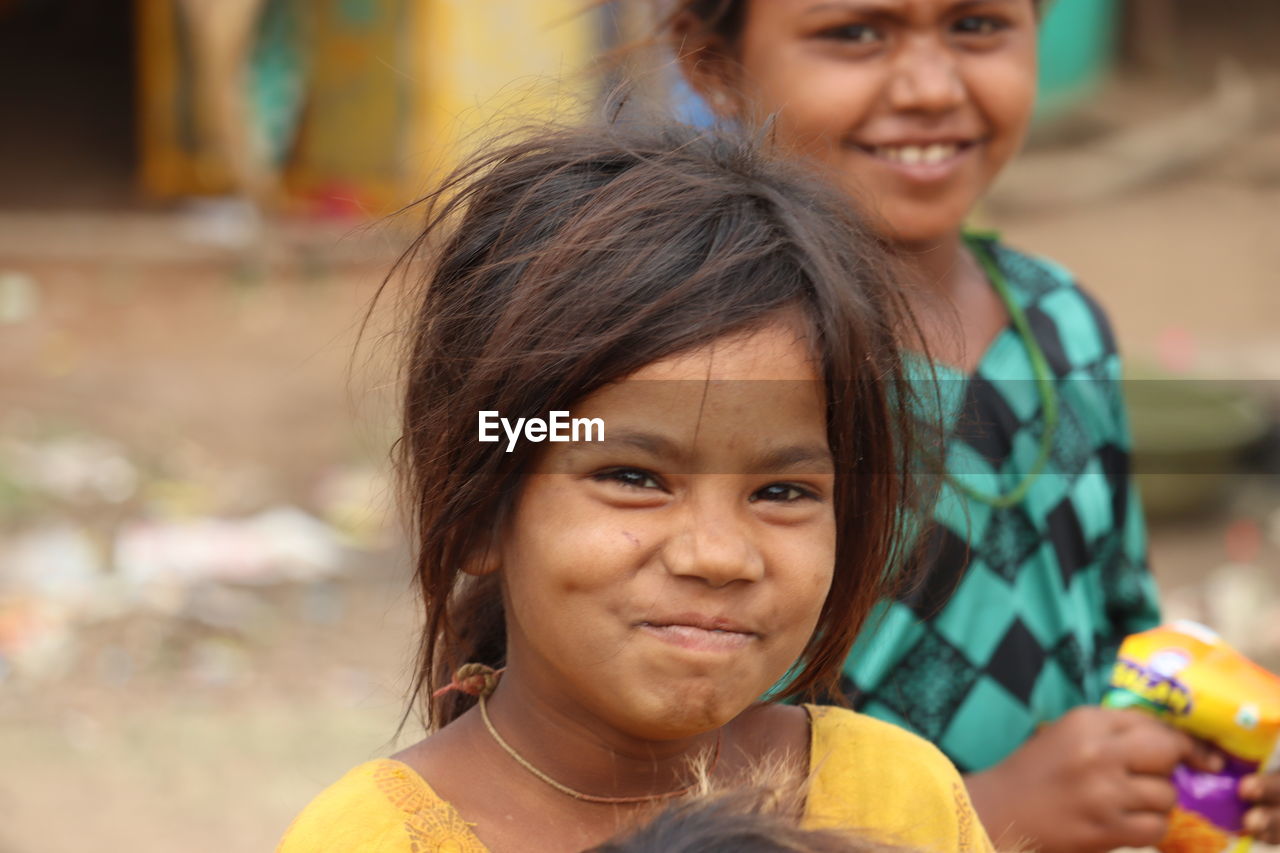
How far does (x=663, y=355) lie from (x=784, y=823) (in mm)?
387

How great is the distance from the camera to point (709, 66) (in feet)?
6.47

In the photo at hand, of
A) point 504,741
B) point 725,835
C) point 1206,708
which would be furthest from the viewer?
point 1206,708

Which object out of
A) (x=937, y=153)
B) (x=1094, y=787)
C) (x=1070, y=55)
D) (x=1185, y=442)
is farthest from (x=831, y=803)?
(x=1070, y=55)

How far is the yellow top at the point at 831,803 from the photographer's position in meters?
1.24

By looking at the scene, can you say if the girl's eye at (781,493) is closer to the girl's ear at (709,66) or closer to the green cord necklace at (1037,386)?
the green cord necklace at (1037,386)

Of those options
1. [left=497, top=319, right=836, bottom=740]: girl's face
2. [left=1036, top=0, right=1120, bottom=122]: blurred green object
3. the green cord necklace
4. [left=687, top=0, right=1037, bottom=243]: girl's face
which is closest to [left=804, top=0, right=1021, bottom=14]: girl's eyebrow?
[left=687, top=0, right=1037, bottom=243]: girl's face

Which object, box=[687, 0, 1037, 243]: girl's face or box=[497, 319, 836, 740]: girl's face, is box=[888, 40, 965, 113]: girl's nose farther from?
box=[497, 319, 836, 740]: girl's face

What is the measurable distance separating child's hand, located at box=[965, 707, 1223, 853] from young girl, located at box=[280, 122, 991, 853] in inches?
12.7

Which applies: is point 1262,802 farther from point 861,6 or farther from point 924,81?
point 861,6

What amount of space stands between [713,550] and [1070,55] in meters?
10.5

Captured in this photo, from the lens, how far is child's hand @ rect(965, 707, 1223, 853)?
1.71 metres

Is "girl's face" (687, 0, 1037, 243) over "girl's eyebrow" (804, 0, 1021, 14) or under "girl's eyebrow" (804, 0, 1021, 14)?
under

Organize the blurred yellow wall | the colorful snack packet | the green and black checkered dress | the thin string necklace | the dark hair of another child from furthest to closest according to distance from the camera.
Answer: the blurred yellow wall < the green and black checkered dress < the colorful snack packet < the thin string necklace < the dark hair of another child

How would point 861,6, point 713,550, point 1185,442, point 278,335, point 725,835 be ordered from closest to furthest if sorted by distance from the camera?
point 725,835 < point 713,550 < point 861,6 < point 1185,442 < point 278,335
